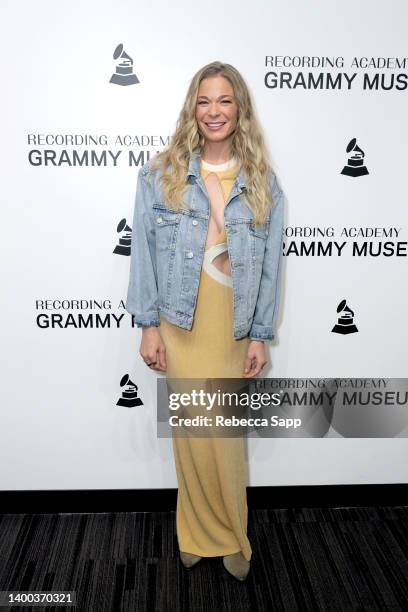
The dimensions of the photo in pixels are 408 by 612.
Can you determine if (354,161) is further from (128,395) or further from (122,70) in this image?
(128,395)

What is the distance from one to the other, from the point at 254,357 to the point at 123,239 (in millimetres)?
741

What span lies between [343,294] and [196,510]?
3.69ft

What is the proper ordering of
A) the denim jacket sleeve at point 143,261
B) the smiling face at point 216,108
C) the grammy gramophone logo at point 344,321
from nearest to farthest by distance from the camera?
the smiling face at point 216,108 < the denim jacket sleeve at point 143,261 < the grammy gramophone logo at point 344,321

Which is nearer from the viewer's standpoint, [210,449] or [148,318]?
[148,318]

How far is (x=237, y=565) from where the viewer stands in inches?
92.6

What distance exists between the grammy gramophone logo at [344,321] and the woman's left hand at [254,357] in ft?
1.62

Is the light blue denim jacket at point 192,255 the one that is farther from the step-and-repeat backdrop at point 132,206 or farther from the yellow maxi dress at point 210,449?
the step-and-repeat backdrop at point 132,206

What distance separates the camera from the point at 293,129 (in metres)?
2.32

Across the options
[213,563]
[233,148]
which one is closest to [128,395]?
[213,563]

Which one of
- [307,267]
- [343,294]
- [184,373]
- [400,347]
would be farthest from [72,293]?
[400,347]

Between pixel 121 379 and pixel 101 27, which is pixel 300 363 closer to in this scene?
pixel 121 379

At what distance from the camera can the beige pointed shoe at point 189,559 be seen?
2391 millimetres

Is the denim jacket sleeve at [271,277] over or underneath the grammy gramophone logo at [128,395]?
over

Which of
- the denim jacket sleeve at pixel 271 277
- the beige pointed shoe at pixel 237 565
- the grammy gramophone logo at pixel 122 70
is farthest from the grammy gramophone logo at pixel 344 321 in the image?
the grammy gramophone logo at pixel 122 70
